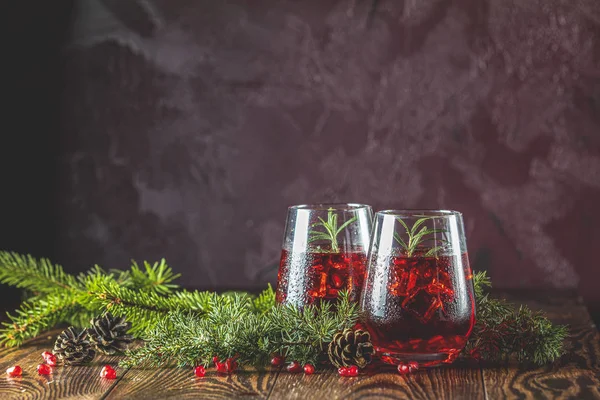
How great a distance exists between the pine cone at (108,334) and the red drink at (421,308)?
1.16 feet

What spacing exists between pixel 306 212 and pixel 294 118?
3.29ft

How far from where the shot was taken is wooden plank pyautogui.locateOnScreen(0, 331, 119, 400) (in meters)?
0.83

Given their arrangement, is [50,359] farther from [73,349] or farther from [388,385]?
[388,385]

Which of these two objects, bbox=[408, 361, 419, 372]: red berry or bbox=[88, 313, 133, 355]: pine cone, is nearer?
bbox=[408, 361, 419, 372]: red berry

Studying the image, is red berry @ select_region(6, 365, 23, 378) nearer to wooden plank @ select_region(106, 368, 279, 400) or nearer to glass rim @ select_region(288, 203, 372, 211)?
wooden plank @ select_region(106, 368, 279, 400)

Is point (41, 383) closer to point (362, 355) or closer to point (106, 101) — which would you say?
point (362, 355)

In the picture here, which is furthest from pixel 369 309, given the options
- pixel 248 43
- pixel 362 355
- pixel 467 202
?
pixel 248 43

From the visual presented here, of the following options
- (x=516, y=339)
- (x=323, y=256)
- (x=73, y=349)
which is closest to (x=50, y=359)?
(x=73, y=349)

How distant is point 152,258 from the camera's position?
2.01 metres

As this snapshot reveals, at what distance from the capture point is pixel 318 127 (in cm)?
192

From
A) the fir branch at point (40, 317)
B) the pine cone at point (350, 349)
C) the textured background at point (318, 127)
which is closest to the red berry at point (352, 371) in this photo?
the pine cone at point (350, 349)

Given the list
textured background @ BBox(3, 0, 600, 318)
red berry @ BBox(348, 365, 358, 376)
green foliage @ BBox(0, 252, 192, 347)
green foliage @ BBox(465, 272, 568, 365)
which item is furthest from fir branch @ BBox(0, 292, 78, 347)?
textured background @ BBox(3, 0, 600, 318)

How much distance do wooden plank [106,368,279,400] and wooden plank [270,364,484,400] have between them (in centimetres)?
2

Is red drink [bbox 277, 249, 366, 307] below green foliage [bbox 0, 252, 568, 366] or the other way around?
the other way around
